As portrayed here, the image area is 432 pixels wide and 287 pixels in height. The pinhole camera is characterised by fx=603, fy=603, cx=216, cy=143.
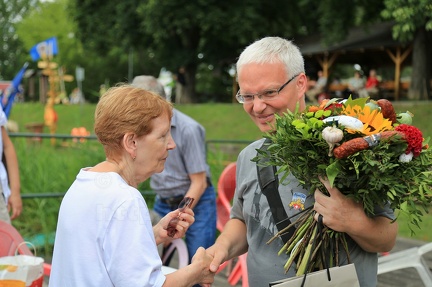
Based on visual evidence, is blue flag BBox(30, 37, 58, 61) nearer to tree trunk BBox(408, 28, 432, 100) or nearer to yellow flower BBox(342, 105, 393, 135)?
tree trunk BBox(408, 28, 432, 100)

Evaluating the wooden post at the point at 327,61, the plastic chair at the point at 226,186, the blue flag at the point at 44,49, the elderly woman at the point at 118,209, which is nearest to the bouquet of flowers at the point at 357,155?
the elderly woman at the point at 118,209

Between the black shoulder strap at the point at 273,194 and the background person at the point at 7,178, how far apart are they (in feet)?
6.36

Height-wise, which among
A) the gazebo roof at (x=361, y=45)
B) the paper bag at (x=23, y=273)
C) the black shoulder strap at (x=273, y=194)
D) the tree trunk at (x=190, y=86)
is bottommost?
the tree trunk at (x=190, y=86)

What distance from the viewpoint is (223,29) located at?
92.0 feet

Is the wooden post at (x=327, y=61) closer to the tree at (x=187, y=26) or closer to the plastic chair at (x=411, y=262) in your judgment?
the tree at (x=187, y=26)

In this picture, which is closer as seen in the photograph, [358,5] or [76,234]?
[76,234]

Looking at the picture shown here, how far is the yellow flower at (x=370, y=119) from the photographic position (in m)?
1.89

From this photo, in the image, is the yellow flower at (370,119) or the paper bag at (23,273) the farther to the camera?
the paper bag at (23,273)

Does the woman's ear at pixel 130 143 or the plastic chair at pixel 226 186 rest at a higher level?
the woman's ear at pixel 130 143

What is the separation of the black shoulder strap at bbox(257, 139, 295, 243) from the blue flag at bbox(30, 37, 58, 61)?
21.0m

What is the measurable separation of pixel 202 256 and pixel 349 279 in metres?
0.53

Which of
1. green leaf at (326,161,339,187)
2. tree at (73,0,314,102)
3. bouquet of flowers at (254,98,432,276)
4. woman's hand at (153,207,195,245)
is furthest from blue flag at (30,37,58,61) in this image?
green leaf at (326,161,339,187)

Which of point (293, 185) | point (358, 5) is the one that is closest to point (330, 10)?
point (358, 5)

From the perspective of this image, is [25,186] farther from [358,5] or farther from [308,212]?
[358,5]
